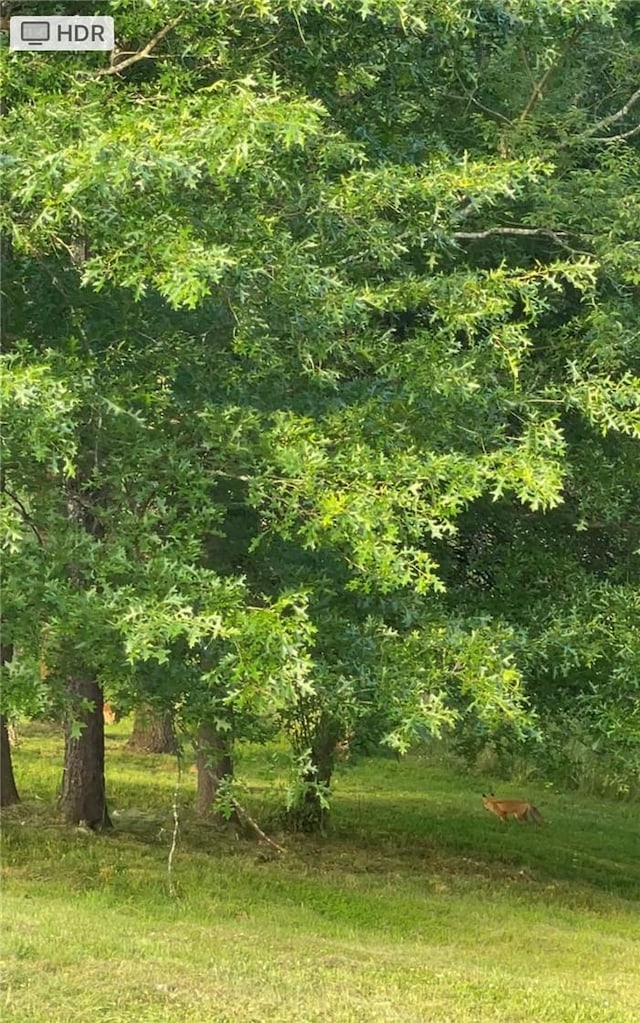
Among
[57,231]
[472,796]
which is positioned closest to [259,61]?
[57,231]

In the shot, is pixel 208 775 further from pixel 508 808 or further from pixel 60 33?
pixel 60 33

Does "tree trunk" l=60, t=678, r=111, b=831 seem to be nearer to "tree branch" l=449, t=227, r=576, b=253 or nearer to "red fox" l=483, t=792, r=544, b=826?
"red fox" l=483, t=792, r=544, b=826

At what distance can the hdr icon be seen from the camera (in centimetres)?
801

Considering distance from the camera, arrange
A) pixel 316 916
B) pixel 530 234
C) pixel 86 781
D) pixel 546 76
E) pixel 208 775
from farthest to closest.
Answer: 1. pixel 208 775
2. pixel 86 781
3. pixel 316 916
4. pixel 530 234
5. pixel 546 76

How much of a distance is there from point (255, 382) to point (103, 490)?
133 centimetres

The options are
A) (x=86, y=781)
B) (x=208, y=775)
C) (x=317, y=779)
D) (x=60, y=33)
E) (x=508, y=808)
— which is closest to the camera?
(x=60, y=33)

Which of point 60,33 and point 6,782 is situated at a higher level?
point 60,33

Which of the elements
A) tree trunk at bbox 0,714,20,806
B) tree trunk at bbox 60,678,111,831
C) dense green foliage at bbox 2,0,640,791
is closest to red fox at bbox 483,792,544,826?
tree trunk at bbox 60,678,111,831

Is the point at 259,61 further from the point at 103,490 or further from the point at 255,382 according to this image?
the point at 103,490

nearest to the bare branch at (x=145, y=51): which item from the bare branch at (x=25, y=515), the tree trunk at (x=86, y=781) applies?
the bare branch at (x=25, y=515)

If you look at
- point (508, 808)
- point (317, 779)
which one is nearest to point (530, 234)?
point (317, 779)

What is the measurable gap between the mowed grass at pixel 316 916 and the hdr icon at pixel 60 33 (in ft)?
14.7

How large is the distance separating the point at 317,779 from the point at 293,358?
18.1ft

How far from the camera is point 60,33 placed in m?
8.25
